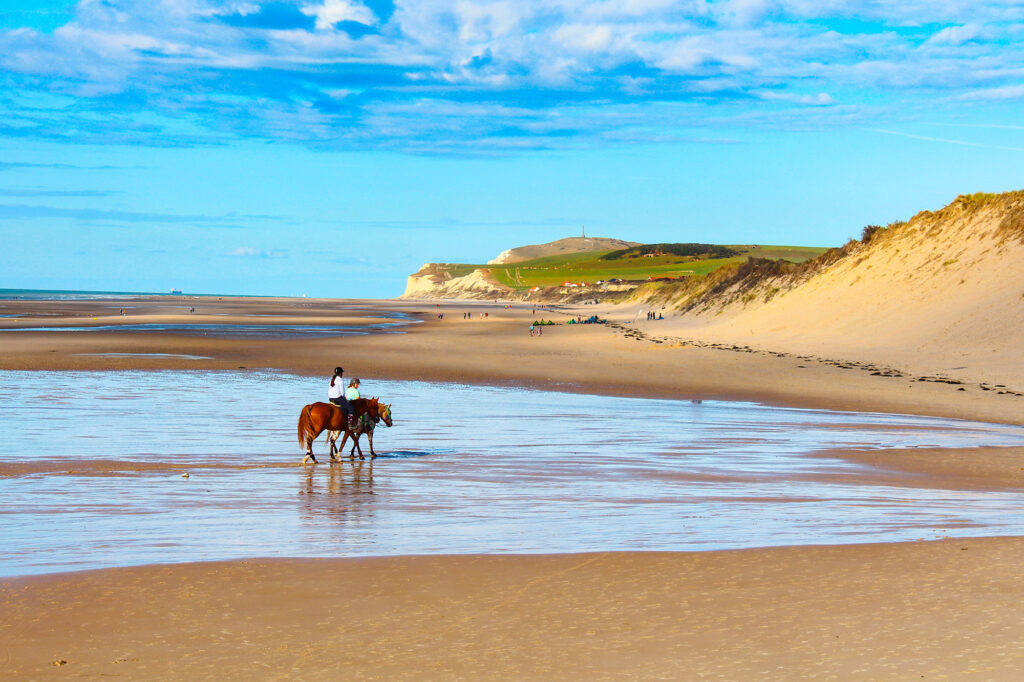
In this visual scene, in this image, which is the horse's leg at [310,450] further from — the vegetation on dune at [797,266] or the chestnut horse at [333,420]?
the vegetation on dune at [797,266]

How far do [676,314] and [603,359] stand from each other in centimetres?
5249

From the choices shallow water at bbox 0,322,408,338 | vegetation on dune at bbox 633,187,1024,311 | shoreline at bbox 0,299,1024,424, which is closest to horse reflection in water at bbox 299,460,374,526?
shoreline at bbox 0,299,1024,424

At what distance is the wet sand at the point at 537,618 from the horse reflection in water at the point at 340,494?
2.78 meters

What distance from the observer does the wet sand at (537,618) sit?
7336 millimetres

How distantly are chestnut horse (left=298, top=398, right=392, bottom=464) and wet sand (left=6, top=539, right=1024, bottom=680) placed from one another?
313 inches

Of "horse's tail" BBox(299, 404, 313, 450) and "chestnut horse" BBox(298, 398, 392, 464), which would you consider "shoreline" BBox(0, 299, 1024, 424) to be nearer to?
"chestnut horse" BBox(298, 398, 392, 464)

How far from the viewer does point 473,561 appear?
Answer: 34.2 ft

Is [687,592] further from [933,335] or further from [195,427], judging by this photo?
[933,335]

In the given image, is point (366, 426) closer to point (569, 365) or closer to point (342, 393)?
point (342, 393)

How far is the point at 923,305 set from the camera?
4941 centimetres

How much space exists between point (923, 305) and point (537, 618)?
4542cm

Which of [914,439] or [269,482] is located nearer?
[269,482]

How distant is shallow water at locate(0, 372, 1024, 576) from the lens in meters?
11.5

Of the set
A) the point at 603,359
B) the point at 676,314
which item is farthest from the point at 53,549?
the point at 676,314
